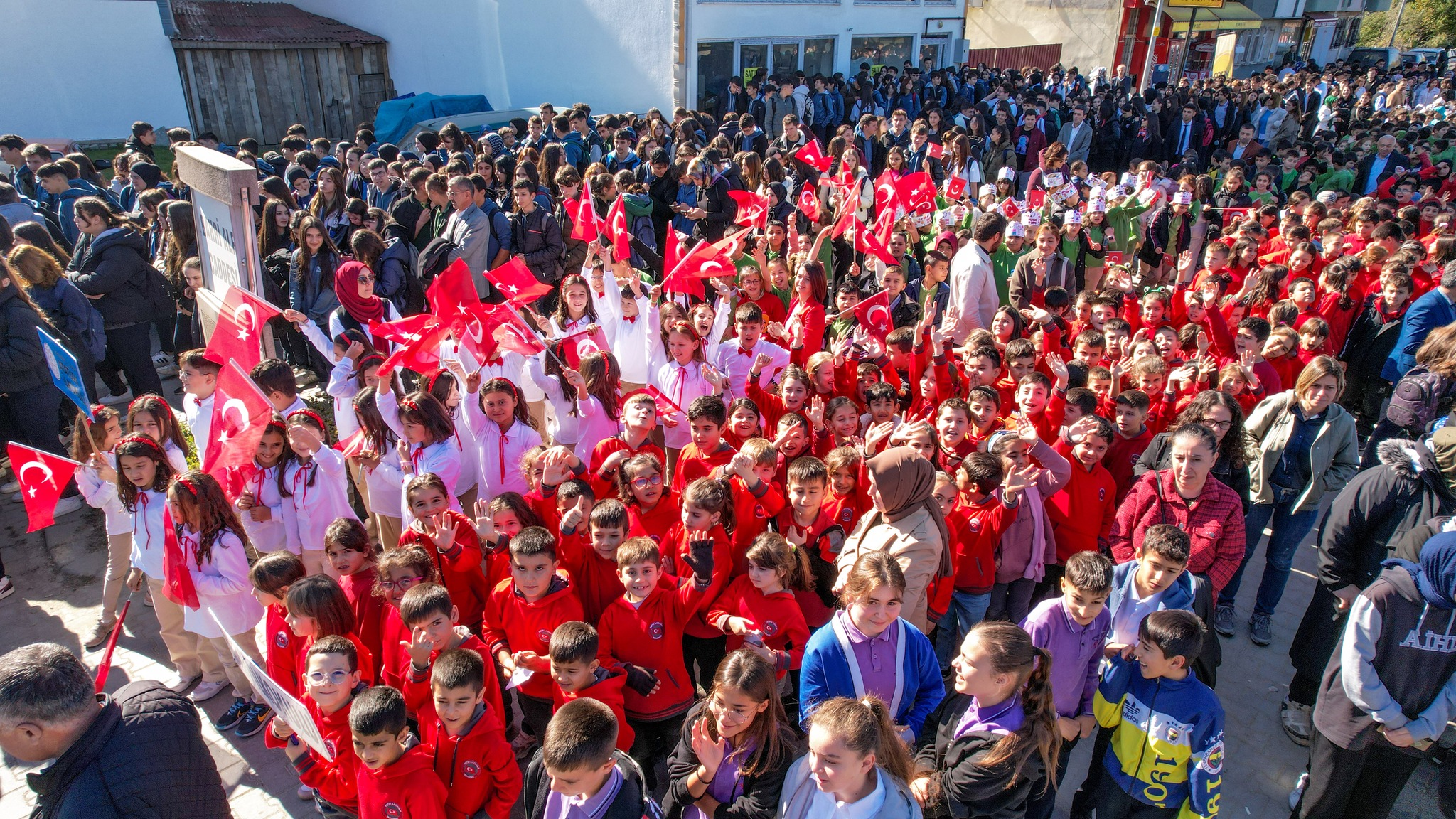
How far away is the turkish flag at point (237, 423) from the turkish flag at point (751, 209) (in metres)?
4.33

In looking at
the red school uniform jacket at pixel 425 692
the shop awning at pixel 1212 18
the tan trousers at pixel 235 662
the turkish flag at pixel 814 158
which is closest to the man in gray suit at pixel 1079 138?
the turkish flag at pixel 814 158

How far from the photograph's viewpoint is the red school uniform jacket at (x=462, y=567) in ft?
11.6

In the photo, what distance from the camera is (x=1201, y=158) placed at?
15086 mm

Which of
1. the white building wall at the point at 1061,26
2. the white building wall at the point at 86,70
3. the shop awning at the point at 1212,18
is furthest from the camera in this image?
Answer: the shop awning at the point at 1212,18

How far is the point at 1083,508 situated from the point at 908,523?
1.18 metres

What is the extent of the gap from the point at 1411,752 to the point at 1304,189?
30.5 ft

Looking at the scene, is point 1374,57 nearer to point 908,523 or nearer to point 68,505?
point 908,523

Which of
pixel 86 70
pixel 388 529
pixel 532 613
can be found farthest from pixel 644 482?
pixel 86 70

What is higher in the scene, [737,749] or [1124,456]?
[1124,456]

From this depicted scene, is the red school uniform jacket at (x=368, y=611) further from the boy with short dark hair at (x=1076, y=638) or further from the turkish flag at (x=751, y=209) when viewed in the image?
the turkish flag at (x=751, y=209)

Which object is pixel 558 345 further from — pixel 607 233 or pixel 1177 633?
pixel 1177 633

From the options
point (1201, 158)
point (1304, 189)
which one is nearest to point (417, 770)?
point (1304, 189)

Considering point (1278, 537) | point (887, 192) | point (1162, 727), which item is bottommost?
point (1278, 537)

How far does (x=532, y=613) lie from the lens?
10.5ft
